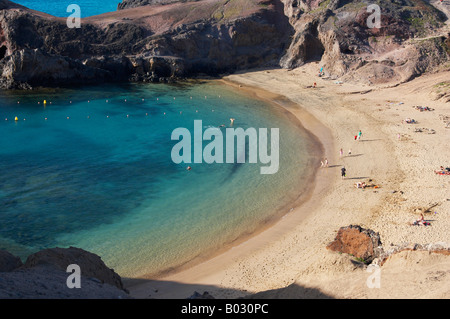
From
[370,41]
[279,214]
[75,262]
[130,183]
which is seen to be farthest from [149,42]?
[75,262]

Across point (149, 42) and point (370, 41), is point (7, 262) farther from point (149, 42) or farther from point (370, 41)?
point (370, 41)

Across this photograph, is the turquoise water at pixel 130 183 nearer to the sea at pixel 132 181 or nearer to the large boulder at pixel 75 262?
the sea at pixel 132 181

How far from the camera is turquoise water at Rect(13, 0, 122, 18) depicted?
287 feet

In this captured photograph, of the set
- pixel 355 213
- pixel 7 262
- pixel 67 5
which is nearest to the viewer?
pixel 7 262

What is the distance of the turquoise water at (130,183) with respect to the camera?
22.2 metres

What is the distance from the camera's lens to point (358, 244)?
15500 mm

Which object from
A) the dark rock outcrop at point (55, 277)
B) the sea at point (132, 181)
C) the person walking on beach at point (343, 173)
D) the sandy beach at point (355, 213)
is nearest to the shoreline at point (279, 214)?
the sea at point (132, 181)

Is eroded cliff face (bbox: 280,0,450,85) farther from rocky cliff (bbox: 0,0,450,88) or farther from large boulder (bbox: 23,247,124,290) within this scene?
large boulder (bbox: 23,247,124,290)

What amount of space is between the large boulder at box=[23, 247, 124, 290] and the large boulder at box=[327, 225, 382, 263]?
8453 millimetres

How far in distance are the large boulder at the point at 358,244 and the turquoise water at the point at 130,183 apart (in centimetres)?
827

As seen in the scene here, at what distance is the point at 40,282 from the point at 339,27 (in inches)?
1951

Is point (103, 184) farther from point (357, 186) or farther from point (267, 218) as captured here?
point (357, 186)

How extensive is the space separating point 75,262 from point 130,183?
14217mm

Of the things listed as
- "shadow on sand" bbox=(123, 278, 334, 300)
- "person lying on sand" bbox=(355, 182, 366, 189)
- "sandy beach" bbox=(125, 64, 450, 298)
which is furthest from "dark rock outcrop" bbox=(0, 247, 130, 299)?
"person lying on sand" bbox=(355, 182, 366, 189)
